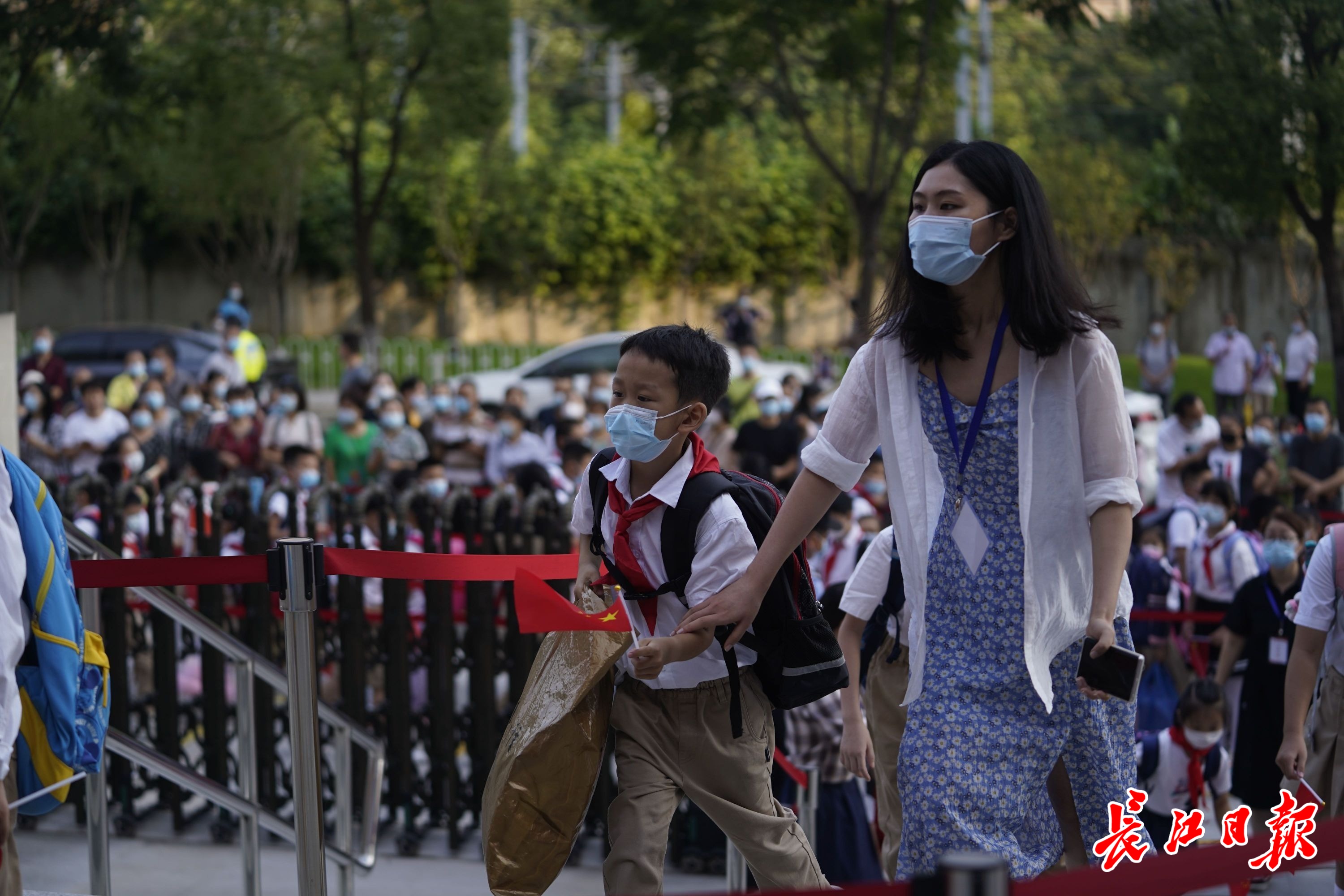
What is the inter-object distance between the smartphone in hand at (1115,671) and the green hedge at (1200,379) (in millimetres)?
12148

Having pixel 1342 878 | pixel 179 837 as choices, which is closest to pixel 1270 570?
pixel 1342 878

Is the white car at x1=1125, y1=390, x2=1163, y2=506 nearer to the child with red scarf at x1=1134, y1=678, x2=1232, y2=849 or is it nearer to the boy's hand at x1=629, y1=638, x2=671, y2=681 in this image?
the child with red scarf at x1=1134, y1=678, x2=1232, y2=849

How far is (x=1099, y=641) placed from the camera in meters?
2.66

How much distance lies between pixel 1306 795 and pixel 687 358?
2184 mm

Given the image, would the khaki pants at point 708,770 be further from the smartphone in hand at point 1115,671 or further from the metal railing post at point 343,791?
the metal railing post at point 343,791

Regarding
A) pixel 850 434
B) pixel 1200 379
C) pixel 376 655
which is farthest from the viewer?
pixel 1200 379

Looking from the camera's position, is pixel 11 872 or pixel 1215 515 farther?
pixel 1215 515

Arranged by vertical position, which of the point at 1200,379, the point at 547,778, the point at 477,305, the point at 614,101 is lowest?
the point at 1200,379

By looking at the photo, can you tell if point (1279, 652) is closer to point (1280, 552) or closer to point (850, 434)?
point (1280, 552)

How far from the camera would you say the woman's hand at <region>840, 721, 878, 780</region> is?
330 centimetres

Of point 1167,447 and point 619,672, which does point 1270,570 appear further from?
point 1167,447

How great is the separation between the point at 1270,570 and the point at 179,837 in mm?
4902

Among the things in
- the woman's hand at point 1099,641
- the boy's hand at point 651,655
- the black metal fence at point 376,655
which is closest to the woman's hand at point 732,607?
Result: the boy's hand at point 651,655

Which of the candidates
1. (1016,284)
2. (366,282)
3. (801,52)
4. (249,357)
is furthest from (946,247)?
(366,282)
